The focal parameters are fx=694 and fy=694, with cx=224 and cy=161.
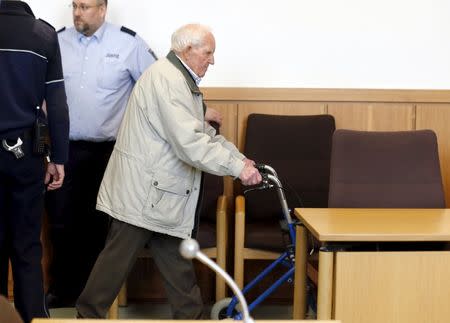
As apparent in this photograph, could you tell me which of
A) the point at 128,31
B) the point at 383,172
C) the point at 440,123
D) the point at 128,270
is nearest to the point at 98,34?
the point at 128,31

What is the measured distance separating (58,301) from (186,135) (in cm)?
154

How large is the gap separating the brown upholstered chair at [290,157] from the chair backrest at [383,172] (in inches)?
26.9

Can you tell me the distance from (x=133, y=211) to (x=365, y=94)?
1.73 meters

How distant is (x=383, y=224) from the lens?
2455mm

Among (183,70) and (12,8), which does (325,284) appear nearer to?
(183,70)

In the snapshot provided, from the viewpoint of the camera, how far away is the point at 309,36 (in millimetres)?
3990

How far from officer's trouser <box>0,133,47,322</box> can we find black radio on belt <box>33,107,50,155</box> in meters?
0.03

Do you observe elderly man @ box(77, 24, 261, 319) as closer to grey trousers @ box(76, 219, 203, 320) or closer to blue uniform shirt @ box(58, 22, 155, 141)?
grey trousers @ box(76, 219, 203, 320)

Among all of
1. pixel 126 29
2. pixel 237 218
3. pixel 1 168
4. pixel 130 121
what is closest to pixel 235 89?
pixel 126 29

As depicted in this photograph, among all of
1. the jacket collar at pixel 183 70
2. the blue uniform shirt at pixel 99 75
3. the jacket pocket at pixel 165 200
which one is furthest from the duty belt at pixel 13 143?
the blue uniform shirt at pixel 99 75

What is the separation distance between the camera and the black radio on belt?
2.79 m

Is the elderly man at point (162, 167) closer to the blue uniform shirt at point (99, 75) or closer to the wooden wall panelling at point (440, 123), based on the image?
the blue uniform shirt at point (99, 75)

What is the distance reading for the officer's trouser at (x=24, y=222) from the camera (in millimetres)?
2779

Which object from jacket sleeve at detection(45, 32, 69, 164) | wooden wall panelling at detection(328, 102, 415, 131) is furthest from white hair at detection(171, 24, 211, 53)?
wooden wall panelling at detection(328, 102, 415, 131)
